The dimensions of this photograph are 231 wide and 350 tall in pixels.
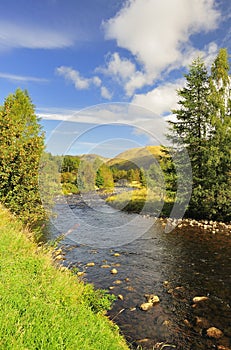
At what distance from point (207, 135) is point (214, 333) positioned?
56.5 ft

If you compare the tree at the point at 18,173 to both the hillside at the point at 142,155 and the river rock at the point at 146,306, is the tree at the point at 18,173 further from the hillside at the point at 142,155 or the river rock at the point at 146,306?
the hillside at the point at 142,155

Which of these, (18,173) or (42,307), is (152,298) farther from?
(18,173)

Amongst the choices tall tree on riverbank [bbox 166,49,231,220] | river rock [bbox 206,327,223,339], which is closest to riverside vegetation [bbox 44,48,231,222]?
tall tree on riverbank [bbox 166,49,231,220]

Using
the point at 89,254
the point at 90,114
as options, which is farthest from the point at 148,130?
the point at 89,254

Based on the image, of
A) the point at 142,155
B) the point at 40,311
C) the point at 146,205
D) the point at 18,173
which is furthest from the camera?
the point at 142,155

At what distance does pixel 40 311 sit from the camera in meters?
4.35

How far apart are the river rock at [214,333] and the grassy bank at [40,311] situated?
2.77 m

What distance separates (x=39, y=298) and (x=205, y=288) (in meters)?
7.31

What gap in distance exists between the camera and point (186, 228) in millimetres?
20000

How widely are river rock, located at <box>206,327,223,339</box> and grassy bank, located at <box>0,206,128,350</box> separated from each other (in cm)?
277

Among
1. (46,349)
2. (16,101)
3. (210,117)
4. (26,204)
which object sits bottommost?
(46,349)

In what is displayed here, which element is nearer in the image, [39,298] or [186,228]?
[39,298]

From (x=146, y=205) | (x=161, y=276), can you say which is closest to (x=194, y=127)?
(x=146, y=205)

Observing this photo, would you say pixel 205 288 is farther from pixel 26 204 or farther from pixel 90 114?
pixel 90 114
